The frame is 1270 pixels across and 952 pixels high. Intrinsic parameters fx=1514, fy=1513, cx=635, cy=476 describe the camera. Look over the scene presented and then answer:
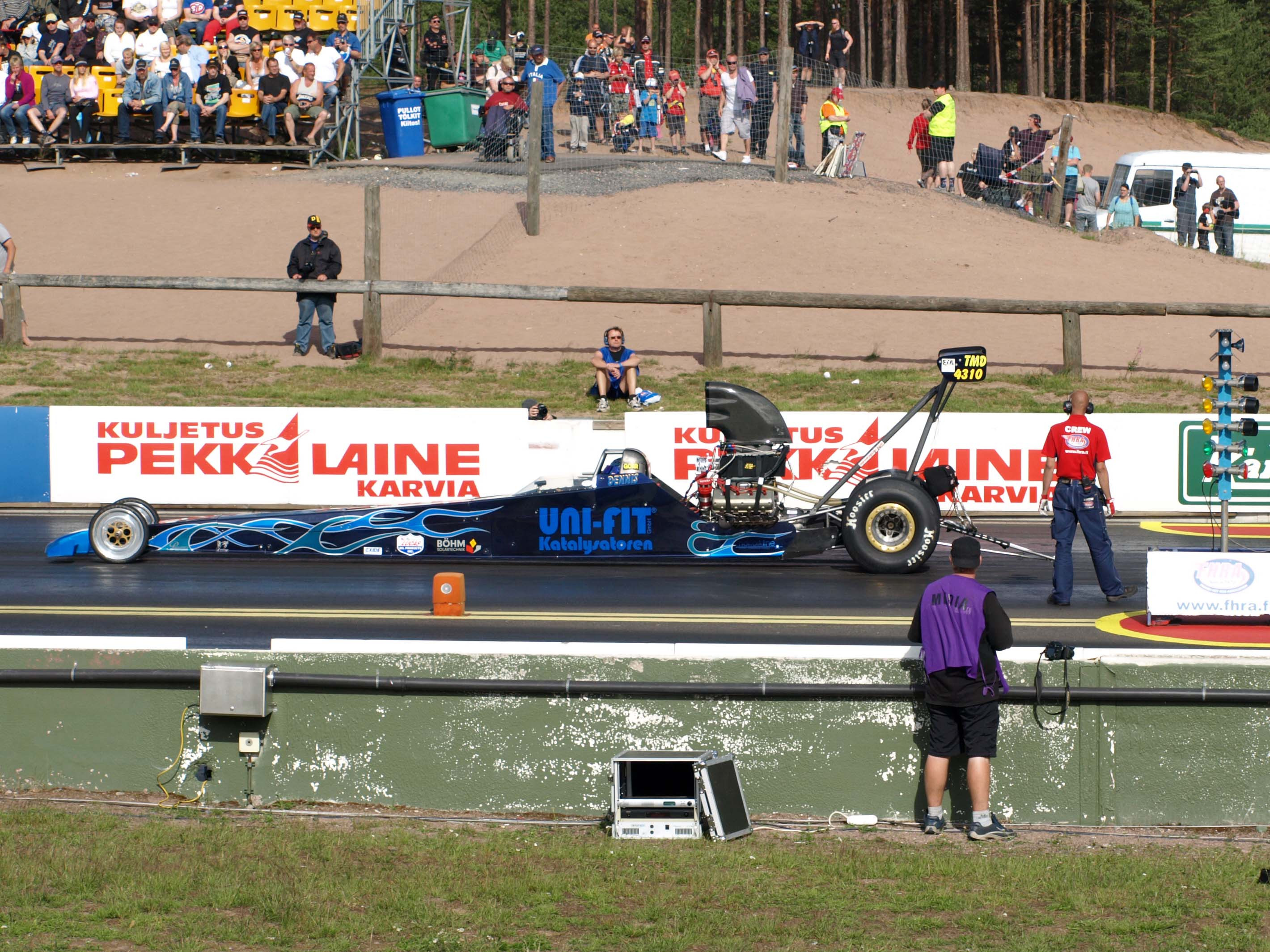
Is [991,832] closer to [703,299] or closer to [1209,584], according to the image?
[1209,584]

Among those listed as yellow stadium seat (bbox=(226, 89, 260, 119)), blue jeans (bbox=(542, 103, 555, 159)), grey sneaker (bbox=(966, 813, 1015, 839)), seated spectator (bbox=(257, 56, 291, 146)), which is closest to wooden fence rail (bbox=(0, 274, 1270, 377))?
blue jeans (bbox=(542, 103, 555, 159))

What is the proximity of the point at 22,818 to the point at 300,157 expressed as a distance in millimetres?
24451

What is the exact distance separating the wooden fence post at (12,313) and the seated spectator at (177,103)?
826 cm

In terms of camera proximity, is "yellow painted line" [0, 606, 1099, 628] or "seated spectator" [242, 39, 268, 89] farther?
"seated spectator" [242, 39, 268, 89]

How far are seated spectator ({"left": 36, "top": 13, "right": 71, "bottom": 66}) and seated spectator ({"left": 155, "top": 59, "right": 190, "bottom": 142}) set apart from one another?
2.80 metres

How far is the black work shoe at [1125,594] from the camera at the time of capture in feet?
37.9

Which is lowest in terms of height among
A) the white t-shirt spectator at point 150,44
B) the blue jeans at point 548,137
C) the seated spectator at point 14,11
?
the blue jeans at point 548,137

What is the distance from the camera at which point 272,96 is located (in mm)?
28969

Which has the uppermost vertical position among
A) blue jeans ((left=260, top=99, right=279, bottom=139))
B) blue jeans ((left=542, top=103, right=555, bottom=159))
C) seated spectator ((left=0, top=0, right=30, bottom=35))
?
seated spectator ((left=0, top=0, right=30, bottom=35))

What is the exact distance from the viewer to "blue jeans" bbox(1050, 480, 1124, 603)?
1140 cm

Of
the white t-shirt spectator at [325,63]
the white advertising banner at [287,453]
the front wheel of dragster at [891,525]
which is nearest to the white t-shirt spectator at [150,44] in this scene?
the white t-shirt spectator at [325,63]

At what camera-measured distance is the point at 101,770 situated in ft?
25.9

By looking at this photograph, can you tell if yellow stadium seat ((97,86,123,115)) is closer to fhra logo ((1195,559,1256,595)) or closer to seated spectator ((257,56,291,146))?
seated spectator ((257,56,291,146))

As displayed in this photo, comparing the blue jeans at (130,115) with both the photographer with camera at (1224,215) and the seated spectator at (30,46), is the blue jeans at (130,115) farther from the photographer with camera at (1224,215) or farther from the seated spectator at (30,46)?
the photographer with camera at (1224,215)
